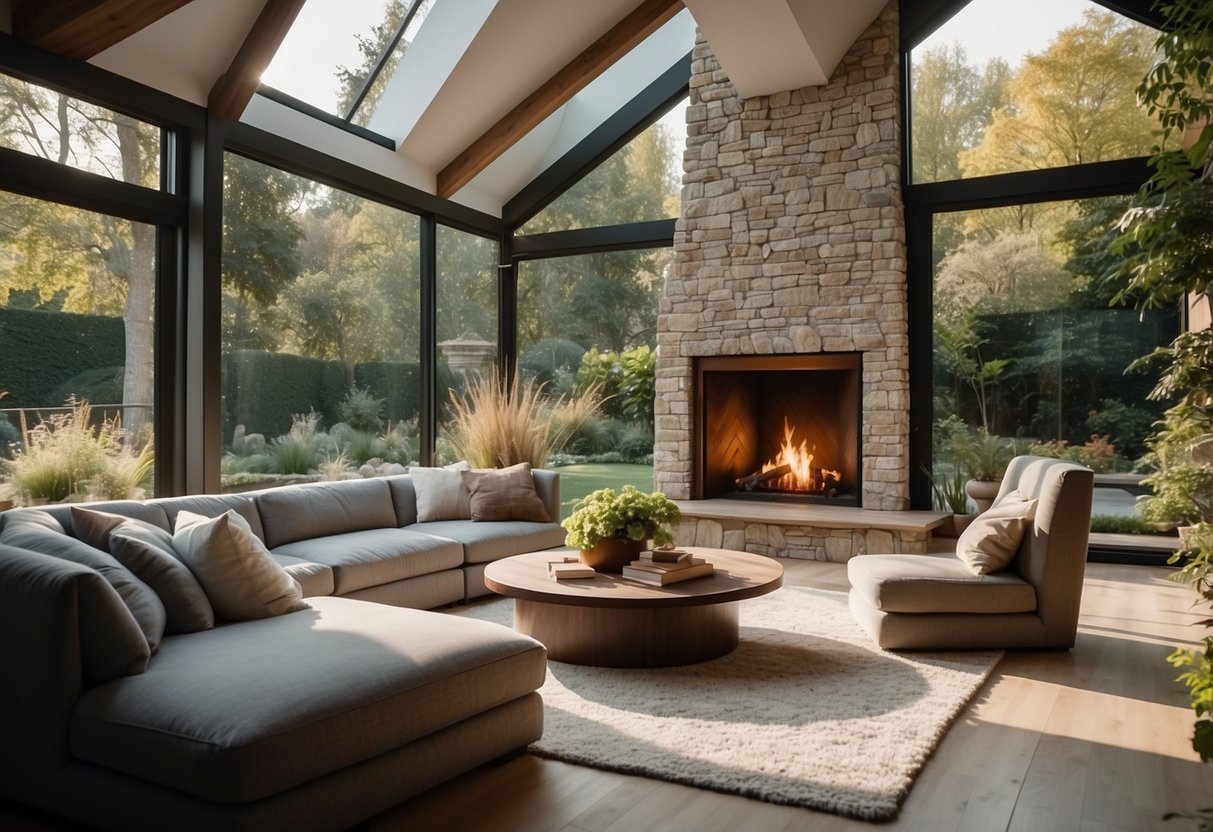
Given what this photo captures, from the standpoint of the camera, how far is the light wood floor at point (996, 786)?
2.36 meters

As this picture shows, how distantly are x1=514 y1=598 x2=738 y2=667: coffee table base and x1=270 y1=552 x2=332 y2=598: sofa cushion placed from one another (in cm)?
108

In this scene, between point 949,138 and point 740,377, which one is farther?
point 740,377

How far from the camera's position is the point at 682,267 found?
711cm

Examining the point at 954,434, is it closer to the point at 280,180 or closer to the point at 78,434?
the point at 280,180

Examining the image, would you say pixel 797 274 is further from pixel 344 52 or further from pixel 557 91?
pixel 344 52

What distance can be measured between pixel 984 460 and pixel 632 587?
3.71 meters

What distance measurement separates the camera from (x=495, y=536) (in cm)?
522

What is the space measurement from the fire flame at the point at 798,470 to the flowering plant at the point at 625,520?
3277 mm

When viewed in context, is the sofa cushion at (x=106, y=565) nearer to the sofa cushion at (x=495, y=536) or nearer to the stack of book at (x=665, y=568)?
the stack of book at (x=665, y=568)

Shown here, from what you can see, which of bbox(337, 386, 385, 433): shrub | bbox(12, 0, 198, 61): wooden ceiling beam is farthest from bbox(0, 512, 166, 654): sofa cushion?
bbox(337, 386, 385, 433): shrub

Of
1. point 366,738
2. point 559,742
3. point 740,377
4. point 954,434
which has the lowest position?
point 559,742

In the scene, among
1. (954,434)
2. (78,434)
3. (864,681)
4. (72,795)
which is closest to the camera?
(72,795)

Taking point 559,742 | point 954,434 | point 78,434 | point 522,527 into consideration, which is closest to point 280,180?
point 78,434

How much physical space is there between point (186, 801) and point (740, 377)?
18.7ft
